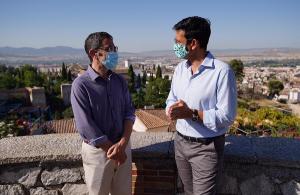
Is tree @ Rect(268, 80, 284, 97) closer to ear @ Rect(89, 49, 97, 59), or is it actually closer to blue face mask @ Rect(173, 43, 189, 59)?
blue face mask @ Rect(173, 43, 189, 59)

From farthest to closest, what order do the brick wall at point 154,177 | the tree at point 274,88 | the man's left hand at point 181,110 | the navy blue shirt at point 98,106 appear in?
the tree at point 274,88, the brick wall at point 154,177, the navy blue shirt at point 98,106, the man's left hand at point 181,110

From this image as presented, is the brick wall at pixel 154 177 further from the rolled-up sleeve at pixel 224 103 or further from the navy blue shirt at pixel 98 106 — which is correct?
the rolled-up sleeve at pixel 224 103

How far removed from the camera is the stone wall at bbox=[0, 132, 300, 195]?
2.40 metres

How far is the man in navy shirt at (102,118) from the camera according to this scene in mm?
2131

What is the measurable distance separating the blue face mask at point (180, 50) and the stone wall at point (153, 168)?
0.81m

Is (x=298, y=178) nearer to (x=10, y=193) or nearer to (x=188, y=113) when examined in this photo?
(x=188, y=113)

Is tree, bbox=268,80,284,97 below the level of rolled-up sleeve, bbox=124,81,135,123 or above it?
below

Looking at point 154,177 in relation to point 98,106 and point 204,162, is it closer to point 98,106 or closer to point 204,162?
point 204,162

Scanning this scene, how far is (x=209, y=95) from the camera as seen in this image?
2.00m

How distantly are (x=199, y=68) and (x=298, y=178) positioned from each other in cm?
115

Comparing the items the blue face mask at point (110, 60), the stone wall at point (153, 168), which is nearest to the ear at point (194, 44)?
the blue face mask at point (110, 60)

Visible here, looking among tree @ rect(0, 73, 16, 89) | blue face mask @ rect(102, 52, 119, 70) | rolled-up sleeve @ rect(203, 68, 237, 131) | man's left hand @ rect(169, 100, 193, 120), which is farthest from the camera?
tree @ rect(0, 73, 16, 89)

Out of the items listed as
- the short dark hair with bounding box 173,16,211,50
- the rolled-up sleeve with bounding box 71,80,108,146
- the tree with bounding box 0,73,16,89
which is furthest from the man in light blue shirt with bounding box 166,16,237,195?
the tree with bounding box 0,73,16,89

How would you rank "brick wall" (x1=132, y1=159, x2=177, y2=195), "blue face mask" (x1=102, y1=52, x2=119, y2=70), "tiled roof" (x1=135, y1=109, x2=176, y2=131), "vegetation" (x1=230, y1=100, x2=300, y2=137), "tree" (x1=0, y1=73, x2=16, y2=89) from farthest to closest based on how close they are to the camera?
1. "tree" (x1=0, y1=73, x2=16, y2=89)
2. "tiled roof" (x1=135, y1=109, x2=176, y2=131)
3. "vegetation" (x1=230, y1=100, x2=300, y2=137)
4. "brick wall" (x1=132, y1=159, x2=177, y2=195)
5. "blue face mask" (x1=102, y1=52, x2=119, y2=70)
